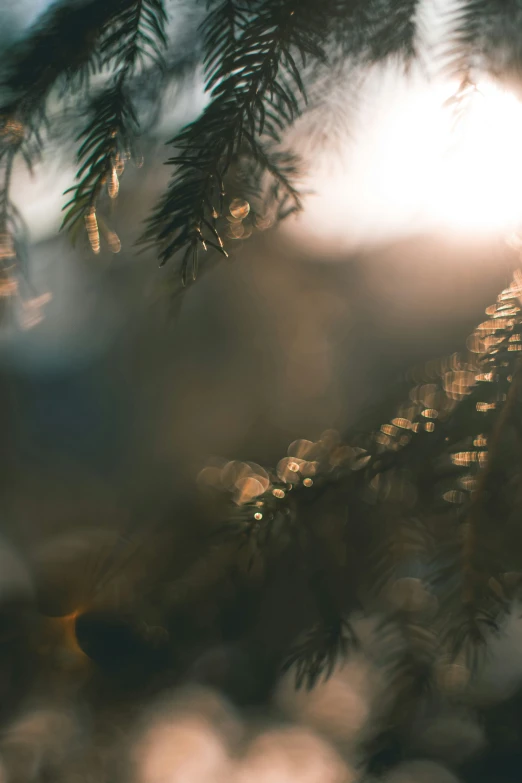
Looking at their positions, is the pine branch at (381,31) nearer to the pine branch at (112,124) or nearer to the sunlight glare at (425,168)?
the sunlight glare at (425,168)

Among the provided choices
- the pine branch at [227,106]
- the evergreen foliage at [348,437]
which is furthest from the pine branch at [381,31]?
the pine branch at [227,106]

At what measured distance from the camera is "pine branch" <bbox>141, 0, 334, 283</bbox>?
24 cm

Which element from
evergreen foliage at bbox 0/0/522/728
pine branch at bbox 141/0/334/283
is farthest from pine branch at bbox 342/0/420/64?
pine branch at bbox 141/0/334/283

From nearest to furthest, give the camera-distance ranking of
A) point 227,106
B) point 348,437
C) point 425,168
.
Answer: point 227,106
point 348,437
point 425,168

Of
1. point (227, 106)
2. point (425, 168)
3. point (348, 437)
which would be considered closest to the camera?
point (227, 106)

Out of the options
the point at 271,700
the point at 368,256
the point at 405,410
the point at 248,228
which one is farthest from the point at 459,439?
the point at 368,256

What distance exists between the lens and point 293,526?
1.10ft

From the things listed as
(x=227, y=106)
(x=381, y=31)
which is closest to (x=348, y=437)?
(x=227, y=106)

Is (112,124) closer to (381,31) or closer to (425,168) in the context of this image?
(381,31)

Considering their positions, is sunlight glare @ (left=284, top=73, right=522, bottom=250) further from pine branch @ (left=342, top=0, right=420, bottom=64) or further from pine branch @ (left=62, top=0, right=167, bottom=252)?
pine branch @ (left=62, top=0, right=167, bottom=252)

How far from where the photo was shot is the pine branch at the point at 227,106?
0.79ft

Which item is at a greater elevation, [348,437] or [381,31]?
[381,31]

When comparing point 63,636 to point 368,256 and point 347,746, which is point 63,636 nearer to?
point 347,746

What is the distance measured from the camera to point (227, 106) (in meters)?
0.27
